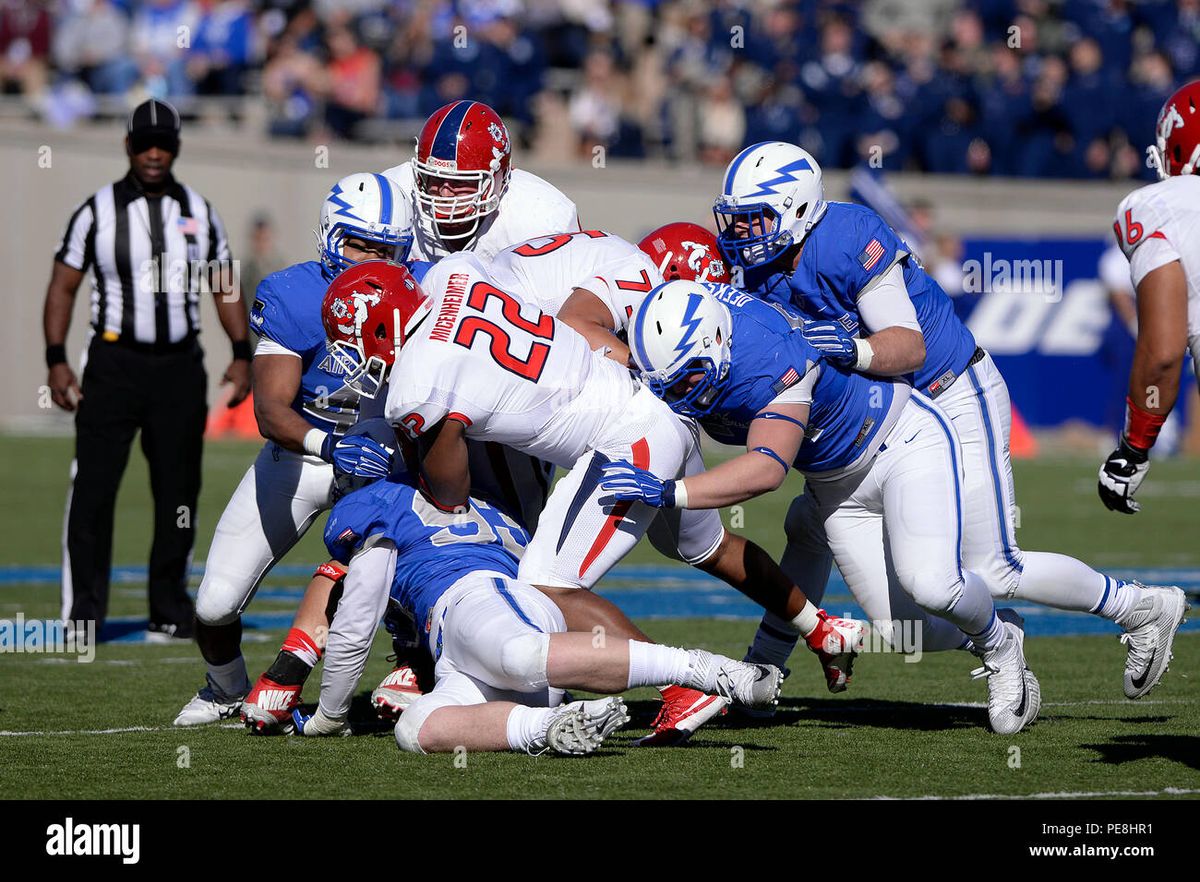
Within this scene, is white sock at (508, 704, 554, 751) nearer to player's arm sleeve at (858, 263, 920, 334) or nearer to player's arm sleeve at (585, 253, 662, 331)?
player's arm sleeve at (585, 253, 662, 331)

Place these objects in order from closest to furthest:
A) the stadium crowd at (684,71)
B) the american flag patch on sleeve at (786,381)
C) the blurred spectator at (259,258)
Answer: the american flag patch on sleeve at (786,381) → the blurred spectator at (259,258) → the stadium crowd at (684,71)

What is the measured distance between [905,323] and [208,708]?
2546 millimetres

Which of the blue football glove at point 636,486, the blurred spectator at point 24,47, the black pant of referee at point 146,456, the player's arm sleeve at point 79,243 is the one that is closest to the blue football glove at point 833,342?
the blue football glove at point 636,486

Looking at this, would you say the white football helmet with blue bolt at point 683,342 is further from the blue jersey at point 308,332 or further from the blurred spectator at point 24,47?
the blurred spectator at point 24,47

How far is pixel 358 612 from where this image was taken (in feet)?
17.2

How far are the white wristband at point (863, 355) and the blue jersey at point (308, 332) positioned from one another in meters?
1.44

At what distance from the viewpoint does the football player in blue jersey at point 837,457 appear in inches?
204

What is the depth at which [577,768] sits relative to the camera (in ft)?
16.1

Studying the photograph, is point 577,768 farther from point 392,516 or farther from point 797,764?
point 392,516

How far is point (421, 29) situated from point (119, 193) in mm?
12899

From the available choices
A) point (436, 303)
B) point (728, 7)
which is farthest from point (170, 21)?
point (436, 303)

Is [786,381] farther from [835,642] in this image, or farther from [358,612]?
[358,612]

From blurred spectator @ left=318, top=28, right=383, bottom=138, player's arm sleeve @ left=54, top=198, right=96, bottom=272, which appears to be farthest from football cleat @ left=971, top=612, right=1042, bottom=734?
blurred spectator @ left=318, top=28, right=383, bottom=138
